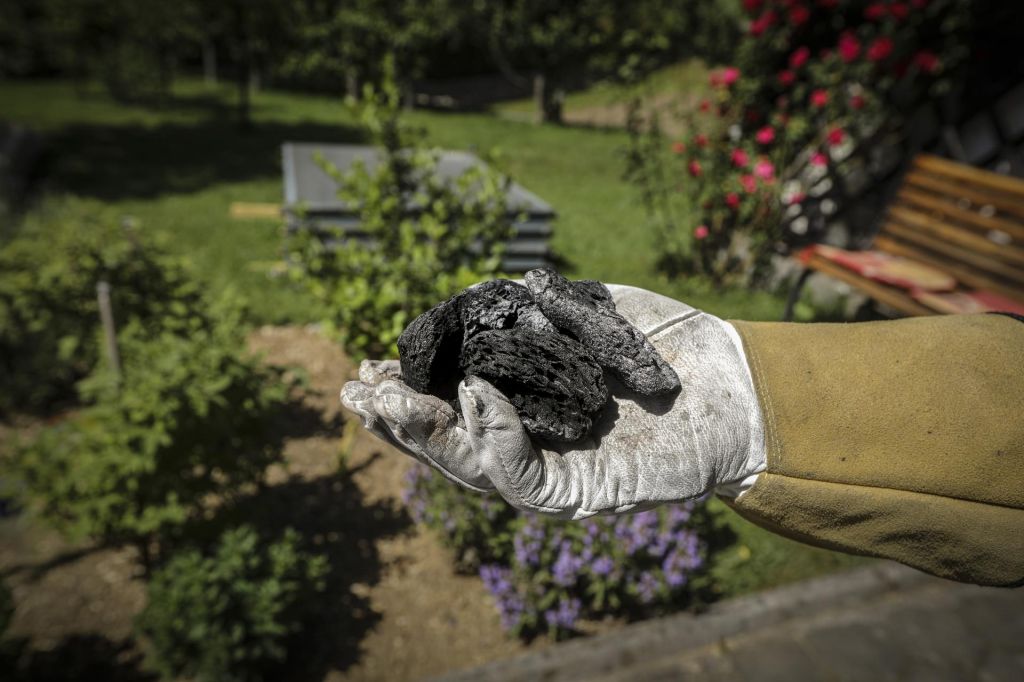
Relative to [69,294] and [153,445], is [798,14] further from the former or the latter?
[69,294]

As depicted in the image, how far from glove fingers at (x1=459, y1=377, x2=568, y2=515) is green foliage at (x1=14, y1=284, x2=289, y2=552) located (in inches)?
86.9

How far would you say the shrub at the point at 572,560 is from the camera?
311 centimetres

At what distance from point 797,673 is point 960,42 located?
5.10 m

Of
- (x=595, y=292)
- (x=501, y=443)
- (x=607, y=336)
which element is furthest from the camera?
(x=595, y=292)

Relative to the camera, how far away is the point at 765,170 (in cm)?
543

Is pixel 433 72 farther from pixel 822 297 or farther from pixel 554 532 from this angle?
pixel 554 532

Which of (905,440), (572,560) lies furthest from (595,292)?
(572,560)

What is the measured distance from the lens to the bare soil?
9.83 feet

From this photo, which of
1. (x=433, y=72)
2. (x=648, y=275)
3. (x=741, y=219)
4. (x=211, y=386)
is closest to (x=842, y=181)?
(x=741, y=219)

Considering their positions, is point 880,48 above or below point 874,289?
above

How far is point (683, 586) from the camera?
3.29 meters

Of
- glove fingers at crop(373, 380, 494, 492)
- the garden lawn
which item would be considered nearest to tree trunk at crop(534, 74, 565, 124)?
the garden lawn

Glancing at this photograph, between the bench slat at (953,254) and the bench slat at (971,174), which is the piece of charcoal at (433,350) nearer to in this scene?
the bench slat at (953,254)

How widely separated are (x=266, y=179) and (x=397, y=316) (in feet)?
32.7
